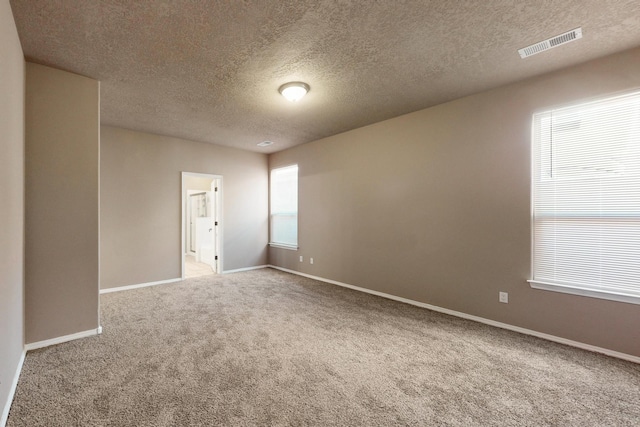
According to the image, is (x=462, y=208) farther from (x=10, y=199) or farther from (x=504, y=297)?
(x=10, y=199)

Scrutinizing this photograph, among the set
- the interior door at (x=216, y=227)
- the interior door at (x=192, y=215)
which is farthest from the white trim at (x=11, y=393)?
the interior door at (x=192, y=215)

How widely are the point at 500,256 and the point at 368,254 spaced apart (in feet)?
6.18

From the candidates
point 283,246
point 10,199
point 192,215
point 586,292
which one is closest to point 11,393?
point 10,199

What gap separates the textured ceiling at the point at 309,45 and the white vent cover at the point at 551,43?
60 mm

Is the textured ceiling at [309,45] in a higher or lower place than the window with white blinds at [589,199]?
higher

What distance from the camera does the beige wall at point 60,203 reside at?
8.55 ft

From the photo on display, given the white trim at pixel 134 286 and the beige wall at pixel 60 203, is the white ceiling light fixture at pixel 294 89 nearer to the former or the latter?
the beige wall at pixel 60 203

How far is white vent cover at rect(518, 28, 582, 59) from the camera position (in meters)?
2.22

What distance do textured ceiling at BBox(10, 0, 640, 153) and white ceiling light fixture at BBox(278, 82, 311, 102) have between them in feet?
0.26

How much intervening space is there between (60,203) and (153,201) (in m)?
2.25

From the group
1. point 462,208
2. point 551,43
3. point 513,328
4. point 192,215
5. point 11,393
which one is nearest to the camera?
point 11,393

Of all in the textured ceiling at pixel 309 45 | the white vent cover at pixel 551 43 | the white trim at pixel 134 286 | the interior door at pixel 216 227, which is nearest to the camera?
the textured ceiling at pixel 309 45

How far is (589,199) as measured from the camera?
2666 millimetres

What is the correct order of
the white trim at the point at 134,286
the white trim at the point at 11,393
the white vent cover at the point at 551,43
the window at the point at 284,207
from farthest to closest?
the window at the point at 284,207 → the white trim at the point at 134,286 → the white vent cover at the point at 551,43 → the white trim at the point at 11,393
